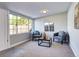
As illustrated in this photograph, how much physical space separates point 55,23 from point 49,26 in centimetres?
53

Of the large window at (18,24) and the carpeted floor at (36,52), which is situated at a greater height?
the large window at (18,24)

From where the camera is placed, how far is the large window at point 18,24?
22.9 ft

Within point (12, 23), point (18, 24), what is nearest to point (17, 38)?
point (18, 24)

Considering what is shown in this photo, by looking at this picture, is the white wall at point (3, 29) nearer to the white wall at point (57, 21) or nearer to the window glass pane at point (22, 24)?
the window glass pane at point (22, 24)

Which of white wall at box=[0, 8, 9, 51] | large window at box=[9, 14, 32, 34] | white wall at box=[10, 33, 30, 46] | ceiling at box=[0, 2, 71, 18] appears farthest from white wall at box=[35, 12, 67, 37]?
white wall at box=[0, 8, 9, 51]

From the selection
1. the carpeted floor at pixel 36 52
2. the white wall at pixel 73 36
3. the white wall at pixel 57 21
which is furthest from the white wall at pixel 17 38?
the white wall at pixel 73 36

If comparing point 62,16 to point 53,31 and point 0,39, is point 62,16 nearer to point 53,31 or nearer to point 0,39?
point 53,31

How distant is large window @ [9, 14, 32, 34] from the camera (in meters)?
6.97

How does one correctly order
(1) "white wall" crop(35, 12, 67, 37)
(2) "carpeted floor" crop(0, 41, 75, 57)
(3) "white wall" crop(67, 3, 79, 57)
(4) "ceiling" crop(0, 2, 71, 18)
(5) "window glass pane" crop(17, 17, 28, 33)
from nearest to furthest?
(3) "white wall" crop(67, 3, 79, 57), (2) "carpeted floor" crop(0, 41, 75, 57), (4) "ceiling" crop(0, 2, 71, 18), (5) "window glass pane" crop(17, 17, 28, 33), (1) "white wall" crop(35, 12, 67, 37)

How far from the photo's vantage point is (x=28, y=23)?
9609 millimetres

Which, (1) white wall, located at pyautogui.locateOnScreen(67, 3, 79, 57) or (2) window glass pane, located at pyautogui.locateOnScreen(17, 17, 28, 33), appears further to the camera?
(2) window glass pane, located at pyautogui.locateOnScreen(17, 17, 28, 33)

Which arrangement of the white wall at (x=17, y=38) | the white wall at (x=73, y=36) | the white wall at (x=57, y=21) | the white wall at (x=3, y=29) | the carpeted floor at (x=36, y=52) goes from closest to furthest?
1. the white wall at (x=73, y=36)
2. the carpeted floor at (x=36, y=52)
3. the white wall at (x=3, y=29)
4. the white wall at (x=17, y=38)
5. the white wall at (x=57, y=21)

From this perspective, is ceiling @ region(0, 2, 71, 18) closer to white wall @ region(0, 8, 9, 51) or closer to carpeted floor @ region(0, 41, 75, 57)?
white wall @ region(0, 8, 9, 51)

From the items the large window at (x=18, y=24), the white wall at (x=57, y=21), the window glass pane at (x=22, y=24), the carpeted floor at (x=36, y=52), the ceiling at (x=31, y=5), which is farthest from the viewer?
the white wall at (x=57, y=21)
